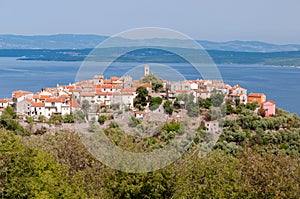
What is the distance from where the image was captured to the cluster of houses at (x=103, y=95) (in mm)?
14984

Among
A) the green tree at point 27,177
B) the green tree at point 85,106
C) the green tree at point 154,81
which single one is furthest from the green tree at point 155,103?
the green tree at point 27,177

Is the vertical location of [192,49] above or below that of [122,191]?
above

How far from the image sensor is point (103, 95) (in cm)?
1555

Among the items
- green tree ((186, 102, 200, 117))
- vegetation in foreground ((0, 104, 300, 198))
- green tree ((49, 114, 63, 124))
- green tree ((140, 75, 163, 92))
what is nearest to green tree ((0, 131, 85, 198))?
vegetation in foreground ((0, 104, 300, 198))

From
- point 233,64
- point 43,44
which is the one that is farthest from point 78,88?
point 43,44

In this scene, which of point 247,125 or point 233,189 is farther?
point 247,125

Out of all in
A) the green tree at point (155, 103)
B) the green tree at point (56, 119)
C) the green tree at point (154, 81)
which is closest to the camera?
the green tree at point (155, 103)

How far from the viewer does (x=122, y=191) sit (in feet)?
18.8

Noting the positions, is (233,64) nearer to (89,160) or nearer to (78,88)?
(78,88)

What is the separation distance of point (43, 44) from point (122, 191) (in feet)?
382

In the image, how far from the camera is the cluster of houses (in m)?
15.0

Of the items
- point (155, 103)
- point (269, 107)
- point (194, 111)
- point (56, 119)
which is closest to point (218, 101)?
point (194, 111)

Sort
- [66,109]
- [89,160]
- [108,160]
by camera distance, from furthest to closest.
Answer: [66,109], [89,160], [108,160]

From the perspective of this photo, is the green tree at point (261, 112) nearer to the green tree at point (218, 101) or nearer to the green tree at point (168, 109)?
the green tree at point (168, 109)
